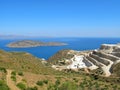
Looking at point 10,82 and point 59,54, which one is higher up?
point 10,82

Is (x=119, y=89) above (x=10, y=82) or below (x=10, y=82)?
below

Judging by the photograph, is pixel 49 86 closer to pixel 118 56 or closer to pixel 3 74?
pixel 3 74

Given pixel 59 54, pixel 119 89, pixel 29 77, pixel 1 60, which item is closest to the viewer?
pixel 29 77

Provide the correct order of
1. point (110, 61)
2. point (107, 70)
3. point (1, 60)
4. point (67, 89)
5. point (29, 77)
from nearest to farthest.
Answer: point (67, 89), point (29, 77), point (1, 60), point (107, 70), point (110, 61)

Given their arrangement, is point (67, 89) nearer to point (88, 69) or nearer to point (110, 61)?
point (88, 69)

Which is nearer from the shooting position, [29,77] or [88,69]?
[29,77]

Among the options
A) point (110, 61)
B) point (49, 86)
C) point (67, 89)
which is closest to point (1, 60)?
point (49, 86)

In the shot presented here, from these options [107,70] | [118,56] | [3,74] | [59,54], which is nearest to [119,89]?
[3,74]

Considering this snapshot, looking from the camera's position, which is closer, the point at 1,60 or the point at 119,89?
the point at 119,89

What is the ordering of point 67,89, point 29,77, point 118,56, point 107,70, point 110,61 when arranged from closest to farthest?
point 67,89
point 29,77
point 107,70
point 110,61
point 118,56
